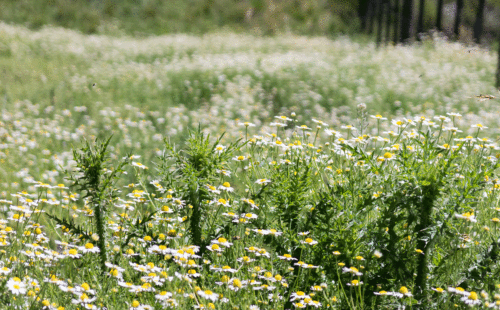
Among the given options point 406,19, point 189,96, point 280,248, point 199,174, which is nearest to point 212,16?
point 406,19

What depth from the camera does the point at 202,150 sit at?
270 cm

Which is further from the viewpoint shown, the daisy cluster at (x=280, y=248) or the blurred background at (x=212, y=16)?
the blurred background at (x=212, y=16)

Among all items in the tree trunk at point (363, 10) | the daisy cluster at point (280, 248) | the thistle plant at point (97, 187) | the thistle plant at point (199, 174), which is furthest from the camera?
the tree trunk at point (363, 10)

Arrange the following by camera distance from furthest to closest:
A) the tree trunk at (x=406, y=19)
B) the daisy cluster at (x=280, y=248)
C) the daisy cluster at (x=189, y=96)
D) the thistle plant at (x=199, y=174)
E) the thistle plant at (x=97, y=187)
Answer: the tree trunk at (x=406, y=19), the daisy cluster at (x=189, y=96), the thistle plant at (x=199, y=174), the thistle plant at (x=97, y=187), the daisy cluster at (x=280, y=248)

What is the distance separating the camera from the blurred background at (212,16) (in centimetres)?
2566

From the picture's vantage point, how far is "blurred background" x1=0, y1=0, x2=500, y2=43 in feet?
84.2

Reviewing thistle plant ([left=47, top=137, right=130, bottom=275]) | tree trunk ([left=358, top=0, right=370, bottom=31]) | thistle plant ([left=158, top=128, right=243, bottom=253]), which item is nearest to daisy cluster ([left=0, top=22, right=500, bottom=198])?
thistle plant ([left=158, top=128, right=243, bottom=253])

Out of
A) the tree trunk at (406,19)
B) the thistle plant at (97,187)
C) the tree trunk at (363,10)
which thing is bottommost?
the thistle plant at (97,187)

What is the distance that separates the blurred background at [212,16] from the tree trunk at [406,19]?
230 cm

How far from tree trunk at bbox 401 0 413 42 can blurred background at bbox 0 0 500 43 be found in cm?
230

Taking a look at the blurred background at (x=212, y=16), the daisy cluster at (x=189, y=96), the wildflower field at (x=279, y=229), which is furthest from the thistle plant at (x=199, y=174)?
the blurred background at (x=212, y=16)

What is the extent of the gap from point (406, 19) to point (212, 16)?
13325 mm

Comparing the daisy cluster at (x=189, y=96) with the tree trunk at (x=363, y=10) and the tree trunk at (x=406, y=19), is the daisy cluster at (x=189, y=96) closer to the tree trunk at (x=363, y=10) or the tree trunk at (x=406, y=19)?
the tree trunk at (x=406, y=19)

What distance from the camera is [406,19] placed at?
66.1ft
